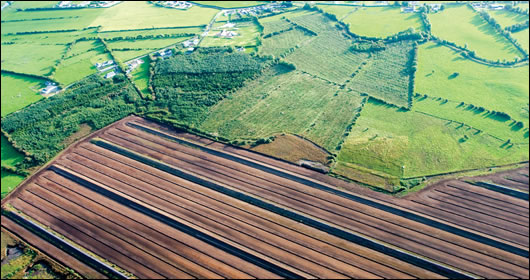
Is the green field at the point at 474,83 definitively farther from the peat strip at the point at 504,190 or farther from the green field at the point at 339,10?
the green field at the point at 339,10

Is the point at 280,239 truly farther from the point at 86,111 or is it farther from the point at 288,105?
the point at 86,111

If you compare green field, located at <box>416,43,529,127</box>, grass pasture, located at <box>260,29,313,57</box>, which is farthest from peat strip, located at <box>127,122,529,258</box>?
grass pasture, located at <box>260,29,313,57</box>

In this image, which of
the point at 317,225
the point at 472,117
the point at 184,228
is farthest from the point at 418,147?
the point at 184,228

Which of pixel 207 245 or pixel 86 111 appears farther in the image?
pixel 86 111

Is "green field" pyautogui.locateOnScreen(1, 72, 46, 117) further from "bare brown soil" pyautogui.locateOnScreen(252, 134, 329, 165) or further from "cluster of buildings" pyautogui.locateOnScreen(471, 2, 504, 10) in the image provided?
"cluster of buildings" pyautogui.locateOnScreen(471, 2, 504, 10)

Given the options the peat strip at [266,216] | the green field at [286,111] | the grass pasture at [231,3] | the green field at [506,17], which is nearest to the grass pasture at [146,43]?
the grass pasture at [231,3]

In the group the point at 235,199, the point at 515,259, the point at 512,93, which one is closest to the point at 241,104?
the point at 235,199
